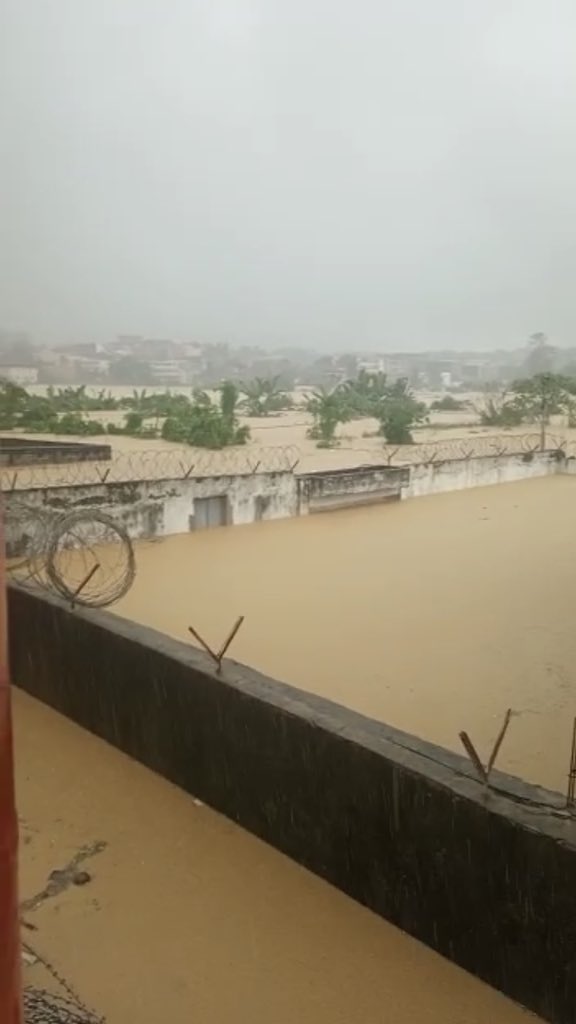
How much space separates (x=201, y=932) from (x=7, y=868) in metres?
2.02

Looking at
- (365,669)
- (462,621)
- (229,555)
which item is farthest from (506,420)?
(365,669)

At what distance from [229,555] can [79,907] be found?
6000mm

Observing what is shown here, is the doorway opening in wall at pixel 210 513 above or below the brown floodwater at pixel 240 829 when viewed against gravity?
above

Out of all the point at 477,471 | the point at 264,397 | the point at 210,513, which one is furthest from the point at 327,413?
the point at 210,513

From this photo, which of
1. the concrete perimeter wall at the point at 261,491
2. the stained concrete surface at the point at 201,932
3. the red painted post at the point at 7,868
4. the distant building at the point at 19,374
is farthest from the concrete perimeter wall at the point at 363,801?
the distant building at the point at 19,374

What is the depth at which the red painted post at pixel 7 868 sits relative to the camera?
2.47ft

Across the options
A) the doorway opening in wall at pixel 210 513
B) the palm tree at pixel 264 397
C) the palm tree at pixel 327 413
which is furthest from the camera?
the palm tree at pixel 264 397

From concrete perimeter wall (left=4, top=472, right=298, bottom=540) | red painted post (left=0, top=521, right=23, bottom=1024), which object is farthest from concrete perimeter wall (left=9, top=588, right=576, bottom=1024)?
concrete perimeter wall (left=4, top=472, right=298, bottom=540)

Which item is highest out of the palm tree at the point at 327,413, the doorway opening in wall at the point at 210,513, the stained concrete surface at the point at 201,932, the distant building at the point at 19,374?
the distant building at the point at 19,374

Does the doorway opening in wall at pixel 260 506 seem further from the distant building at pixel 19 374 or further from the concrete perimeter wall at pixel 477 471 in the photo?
the distant building at pixel 19 374

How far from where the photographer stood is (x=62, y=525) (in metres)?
6.53

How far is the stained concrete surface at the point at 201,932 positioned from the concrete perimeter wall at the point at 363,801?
7 cm

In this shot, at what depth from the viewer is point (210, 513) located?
32.3 feet

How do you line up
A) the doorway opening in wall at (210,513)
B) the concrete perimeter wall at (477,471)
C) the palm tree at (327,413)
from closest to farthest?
the doorway opening in wall at (210,513)
the concrete perimeter wall at (477,471)
the palm tree at (327,413)
